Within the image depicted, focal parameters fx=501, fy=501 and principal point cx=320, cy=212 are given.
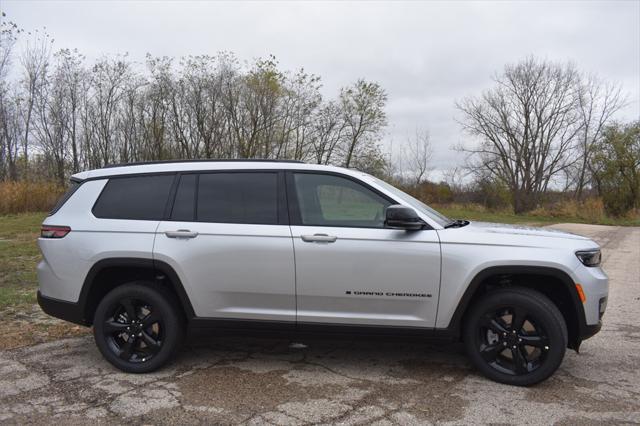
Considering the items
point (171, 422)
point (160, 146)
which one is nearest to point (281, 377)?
point (171, 422)

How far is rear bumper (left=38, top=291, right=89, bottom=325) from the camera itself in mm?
4316

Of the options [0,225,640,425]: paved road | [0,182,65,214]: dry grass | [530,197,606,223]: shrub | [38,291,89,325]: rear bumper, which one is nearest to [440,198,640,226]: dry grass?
[530,197,606,223]: shrub

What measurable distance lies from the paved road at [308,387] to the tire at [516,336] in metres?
0.15

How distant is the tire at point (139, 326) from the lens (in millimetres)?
4227

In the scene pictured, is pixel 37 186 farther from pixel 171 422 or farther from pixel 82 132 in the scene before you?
pixel 171 422

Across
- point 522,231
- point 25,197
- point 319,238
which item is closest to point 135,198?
point 319,238

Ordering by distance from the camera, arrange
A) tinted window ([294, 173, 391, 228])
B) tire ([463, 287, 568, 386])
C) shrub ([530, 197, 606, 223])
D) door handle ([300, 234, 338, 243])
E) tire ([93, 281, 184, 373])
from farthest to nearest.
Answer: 1. shrub ([530, 197, 606, 223])
2. tire ([93, 281, 184, 373])
3. tinted window ([294, 173, 391, 228])
4. door handle ([300, 234, 338, 243])
5. tire ([463, 287, 568, 386])

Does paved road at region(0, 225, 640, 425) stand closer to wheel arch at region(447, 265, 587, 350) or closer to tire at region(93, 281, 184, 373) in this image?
tire at region(93, 281, 184, 373)

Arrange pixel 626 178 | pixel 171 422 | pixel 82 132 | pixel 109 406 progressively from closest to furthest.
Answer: pixel 171 422 < pixel 109 406 < pixel 82 132 < pixel 626 178

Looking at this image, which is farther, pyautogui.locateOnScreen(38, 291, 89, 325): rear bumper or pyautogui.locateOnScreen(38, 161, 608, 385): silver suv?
pyautogui.locateOnScreen(38, 291, 89, 325): rear bumper

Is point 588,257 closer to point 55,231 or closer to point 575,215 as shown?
point 55,231

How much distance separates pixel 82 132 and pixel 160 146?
4918 millimetres

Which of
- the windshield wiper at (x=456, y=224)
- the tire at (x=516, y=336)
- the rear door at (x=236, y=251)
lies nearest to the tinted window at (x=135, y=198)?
the rear door at (x=236, y=251)

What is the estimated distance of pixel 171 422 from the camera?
333 centimetres
